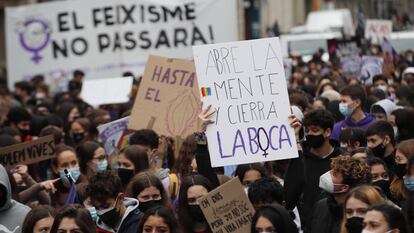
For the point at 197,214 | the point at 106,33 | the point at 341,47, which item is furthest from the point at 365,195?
the point at 341,47

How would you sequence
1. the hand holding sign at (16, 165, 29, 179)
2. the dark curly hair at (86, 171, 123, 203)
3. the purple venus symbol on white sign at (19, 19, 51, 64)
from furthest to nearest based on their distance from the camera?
the purple venus symbol on white sign at (19, 19, 51, 64) → the hand holding sign at (16, 165, 29, 179) → the dark curly hair at (86, 171, 123, 203)

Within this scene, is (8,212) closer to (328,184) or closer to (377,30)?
(328,184)

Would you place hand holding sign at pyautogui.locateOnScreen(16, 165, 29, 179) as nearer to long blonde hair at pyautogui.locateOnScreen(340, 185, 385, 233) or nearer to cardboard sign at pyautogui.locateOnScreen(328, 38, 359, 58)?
long blonde hair at pyautogui.locateOnScreen(340, 185, 385, 233)

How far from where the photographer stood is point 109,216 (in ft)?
26.5

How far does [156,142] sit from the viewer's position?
1047 cm

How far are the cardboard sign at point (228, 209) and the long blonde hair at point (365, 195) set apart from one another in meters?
0.86

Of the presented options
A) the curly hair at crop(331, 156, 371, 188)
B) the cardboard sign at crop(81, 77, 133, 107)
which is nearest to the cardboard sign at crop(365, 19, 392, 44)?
the cardboard sign at crop(81, 77, 133, 107)

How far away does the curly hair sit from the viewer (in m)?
8.02

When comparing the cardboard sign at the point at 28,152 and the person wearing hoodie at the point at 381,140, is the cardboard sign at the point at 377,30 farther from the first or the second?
the cardboard sign at the point at 28,152

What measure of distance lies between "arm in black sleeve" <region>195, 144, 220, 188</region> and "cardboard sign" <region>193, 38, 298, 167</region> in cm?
44

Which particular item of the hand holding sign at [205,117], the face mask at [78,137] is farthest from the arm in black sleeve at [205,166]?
the face mask at [78,137]

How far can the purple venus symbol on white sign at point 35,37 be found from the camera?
2217 centimetres

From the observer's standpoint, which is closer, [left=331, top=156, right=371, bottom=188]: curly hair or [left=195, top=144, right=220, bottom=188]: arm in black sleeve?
[left=331, top=156, right=371, bottom=188]: curly hair

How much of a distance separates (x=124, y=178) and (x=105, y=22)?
12.5 meters
